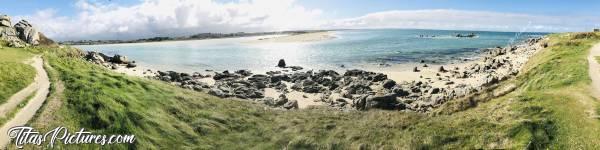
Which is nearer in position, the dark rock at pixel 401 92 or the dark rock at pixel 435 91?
the dark rock at pixel 401 92

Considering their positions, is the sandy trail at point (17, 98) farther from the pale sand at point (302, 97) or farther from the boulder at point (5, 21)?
the boulder at point (5, 21)

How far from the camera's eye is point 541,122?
2312 centimetres

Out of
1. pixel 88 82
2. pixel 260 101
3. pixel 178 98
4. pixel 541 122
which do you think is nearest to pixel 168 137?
pixel 178 98

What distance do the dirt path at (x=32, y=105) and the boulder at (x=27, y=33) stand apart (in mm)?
30721

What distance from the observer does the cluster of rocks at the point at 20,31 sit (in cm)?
6028

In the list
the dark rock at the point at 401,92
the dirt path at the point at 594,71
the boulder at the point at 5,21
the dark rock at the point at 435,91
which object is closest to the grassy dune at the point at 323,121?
the dirt path at the point at 594,71

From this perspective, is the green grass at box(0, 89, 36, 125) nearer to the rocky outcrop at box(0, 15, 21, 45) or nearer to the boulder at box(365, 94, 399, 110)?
the boulder at box(365, 94, 399, 110)

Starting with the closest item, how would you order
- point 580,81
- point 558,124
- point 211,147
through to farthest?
point 558,124 → point 211,147 → point 580,81

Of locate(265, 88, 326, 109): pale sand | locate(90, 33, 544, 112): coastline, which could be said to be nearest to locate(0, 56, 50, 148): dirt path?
locate(90, 33, 544, 112): coastline

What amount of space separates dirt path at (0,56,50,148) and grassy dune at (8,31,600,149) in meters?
0.62

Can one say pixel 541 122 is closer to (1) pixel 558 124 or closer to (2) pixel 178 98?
(1) pixel 558 124

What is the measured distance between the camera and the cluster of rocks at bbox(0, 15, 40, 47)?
60281 millimetres

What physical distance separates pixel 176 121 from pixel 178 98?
17.6ft

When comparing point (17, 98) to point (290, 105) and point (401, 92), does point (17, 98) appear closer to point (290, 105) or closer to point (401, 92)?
point (290, 105)
